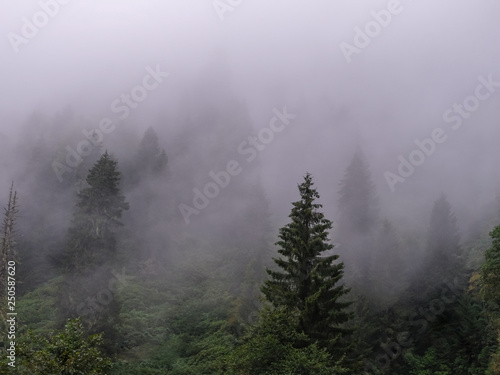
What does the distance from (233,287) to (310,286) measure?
25.7 m

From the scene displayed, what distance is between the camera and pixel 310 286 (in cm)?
2059

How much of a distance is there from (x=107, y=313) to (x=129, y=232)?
932 inches

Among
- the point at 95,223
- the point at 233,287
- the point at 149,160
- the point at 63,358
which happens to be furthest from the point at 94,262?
the point at 149,160

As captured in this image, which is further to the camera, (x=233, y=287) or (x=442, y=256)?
(x=233, y=287)

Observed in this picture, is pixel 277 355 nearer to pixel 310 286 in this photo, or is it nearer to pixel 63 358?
pixel 310 286

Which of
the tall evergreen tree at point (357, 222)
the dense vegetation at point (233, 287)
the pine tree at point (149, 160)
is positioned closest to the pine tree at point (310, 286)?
the dense vegetation at point (233, 287)

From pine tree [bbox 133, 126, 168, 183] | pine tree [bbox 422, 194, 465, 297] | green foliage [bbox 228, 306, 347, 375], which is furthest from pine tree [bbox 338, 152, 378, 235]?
green foliage [bbox 228, 306, 347, 375]

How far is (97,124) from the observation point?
3290 inches

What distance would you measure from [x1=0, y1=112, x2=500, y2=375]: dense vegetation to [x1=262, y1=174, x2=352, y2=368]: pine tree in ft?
0.25

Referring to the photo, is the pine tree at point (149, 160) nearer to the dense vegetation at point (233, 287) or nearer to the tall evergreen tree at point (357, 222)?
the dense vegetation at point (233, 287)

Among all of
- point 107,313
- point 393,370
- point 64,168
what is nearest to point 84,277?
point 107,313

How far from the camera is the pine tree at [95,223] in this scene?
32.9 meters

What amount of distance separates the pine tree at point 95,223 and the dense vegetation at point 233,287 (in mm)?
115

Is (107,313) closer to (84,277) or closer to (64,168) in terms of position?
(84,277)
